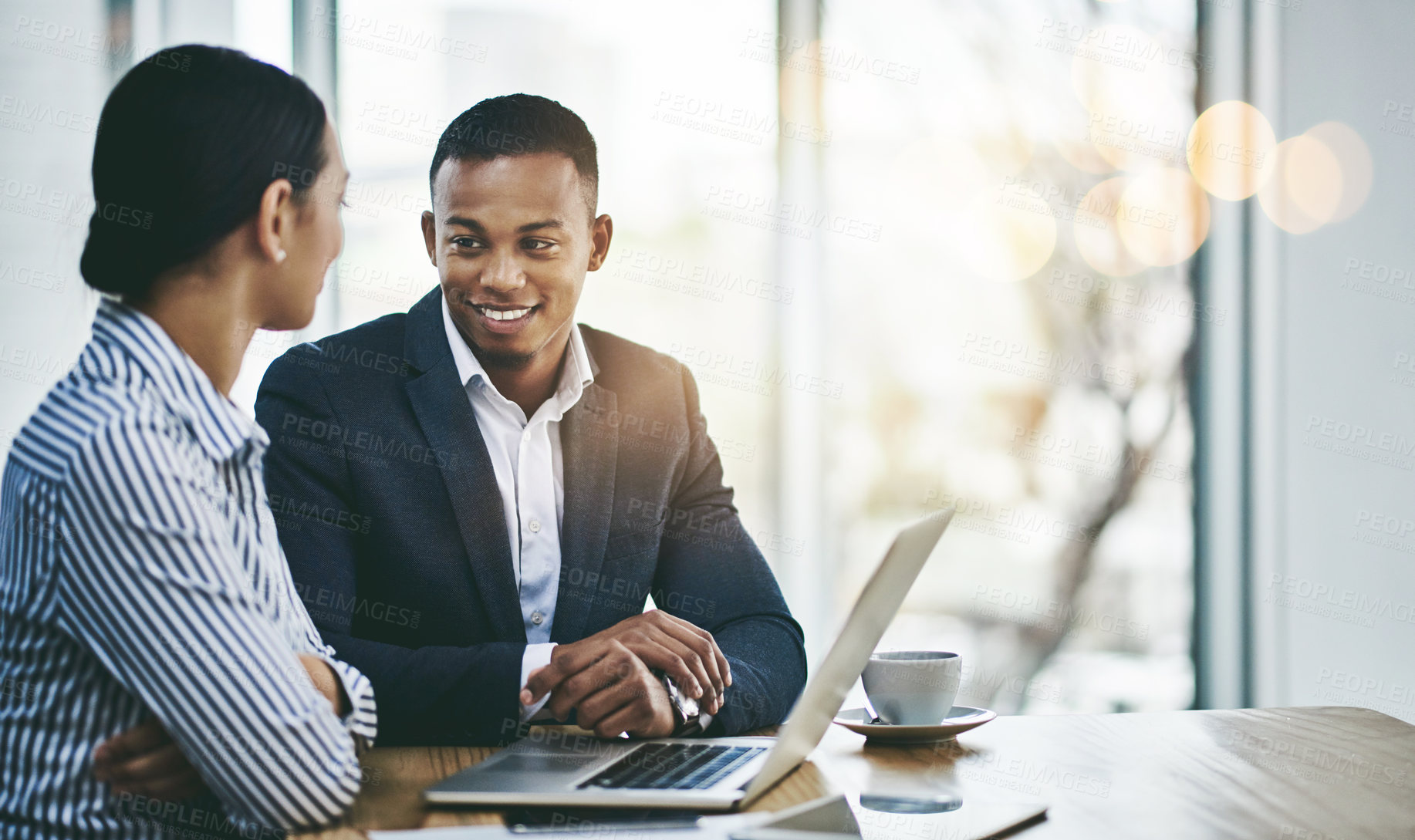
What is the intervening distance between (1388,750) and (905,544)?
0.71 metres

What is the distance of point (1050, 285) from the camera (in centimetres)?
325

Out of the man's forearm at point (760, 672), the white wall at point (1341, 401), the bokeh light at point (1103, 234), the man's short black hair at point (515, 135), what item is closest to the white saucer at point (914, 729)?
the man's forearm at point (760, 672)

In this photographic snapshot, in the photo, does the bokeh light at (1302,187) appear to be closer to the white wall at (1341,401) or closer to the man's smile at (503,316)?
the white wall at (1341,401)

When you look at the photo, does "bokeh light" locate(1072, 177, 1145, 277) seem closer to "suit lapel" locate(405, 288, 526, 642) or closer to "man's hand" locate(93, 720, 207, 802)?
"suit lapel" locate(405, 288, 526, 642)

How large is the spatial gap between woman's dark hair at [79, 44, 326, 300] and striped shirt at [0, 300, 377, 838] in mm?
96

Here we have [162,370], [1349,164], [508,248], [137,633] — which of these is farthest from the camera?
[1349,164]

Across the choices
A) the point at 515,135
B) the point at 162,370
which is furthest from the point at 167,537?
the point at 515,135

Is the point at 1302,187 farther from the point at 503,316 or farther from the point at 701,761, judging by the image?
the point at 701,761

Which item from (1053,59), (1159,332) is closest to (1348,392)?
(1159,332)

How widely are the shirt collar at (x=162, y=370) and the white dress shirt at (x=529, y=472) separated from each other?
68 cm

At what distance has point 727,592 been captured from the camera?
171cm

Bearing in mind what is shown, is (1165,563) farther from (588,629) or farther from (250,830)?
(250,830)

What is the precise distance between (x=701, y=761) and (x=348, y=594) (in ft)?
2.16

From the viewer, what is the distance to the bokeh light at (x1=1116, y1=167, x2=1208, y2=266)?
3.28 metres
